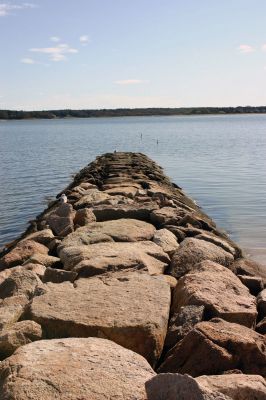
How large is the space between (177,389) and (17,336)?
122 cm

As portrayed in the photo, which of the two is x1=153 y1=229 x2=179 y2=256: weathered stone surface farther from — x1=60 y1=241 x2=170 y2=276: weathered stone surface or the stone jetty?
x1=60 y1=241 x2=170 y2=276: weathered stone surface

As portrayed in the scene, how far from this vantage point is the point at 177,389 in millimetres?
2449

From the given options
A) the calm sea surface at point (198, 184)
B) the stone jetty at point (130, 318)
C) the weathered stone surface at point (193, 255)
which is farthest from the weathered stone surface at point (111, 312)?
the calm sea surface at point (198, 184)

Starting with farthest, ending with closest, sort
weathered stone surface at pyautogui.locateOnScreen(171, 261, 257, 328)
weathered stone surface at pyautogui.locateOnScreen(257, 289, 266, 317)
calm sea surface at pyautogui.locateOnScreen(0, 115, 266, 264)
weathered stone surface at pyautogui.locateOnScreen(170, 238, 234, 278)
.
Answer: calm sea surface at pyautogui.locateOnScreen(0, 115, 266, 264)
weathered stone surface at pyautogui.locateOnScreen(170, 238, 234, 278)
weathered stone surface at pyautogui.locateOnScreen(257, 289, 266, 317)
weathered stone surface at pyautogui.locateOnScreen(171, 261, 257, 328)

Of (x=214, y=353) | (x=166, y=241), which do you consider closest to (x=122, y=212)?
(x=166, y=241)

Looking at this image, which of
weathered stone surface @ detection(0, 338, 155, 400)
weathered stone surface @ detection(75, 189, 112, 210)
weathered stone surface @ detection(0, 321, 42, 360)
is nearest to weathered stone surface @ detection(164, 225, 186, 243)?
weathered stone surface @ detection(75, 189, 112, 210)

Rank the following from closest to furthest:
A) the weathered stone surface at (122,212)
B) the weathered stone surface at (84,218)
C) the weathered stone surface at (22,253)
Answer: the weathered stone surface at (22,253)
the weathered stone surface at (84,218)
the weathered stone surface at (122,212)

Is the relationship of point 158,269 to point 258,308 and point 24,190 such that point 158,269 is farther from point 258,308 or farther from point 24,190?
point 24,190

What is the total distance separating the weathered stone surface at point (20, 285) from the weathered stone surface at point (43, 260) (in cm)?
63

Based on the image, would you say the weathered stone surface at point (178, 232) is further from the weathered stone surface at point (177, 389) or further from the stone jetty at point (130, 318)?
the weathered stone surface at point (177, 389)

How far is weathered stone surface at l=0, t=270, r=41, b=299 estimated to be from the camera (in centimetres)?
427

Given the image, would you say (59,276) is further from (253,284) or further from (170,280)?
(253,284)

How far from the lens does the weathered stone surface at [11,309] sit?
11.7 feet

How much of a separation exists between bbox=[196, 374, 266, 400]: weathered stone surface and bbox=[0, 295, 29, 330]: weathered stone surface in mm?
1457
